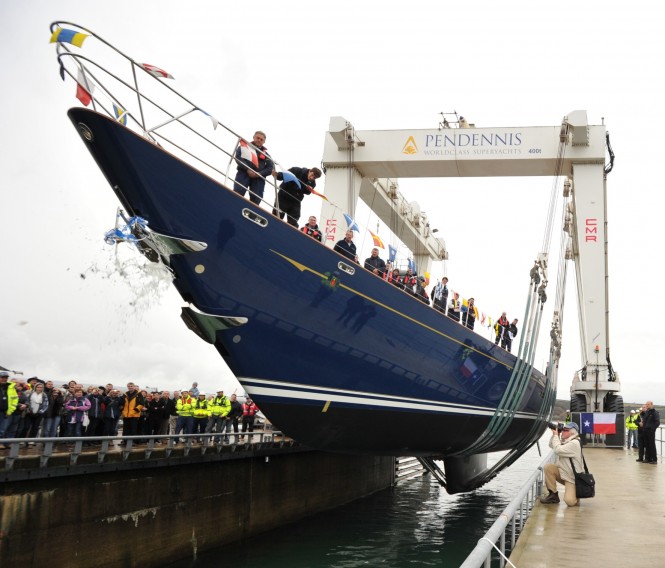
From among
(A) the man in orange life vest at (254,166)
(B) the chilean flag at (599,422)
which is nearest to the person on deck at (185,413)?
(A) the man in orange life vest at (254,166)

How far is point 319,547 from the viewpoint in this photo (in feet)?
35.8

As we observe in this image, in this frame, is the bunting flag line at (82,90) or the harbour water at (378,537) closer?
the bunting flag line at (82,90)

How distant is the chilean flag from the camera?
16000 mm

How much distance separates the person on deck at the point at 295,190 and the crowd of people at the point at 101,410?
13.9 ft

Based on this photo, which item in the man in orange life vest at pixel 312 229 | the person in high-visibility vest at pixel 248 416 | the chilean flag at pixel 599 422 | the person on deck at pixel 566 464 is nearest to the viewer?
the person on deck at pixel 566 464

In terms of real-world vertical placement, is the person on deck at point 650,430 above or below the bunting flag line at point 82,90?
below

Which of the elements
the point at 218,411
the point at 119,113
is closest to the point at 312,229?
the point at 119,113

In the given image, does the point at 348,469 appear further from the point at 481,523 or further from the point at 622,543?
the point at 622,543

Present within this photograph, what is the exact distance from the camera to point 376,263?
29.8ft

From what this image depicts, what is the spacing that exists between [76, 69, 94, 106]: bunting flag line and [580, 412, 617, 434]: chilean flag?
14213 millimetres

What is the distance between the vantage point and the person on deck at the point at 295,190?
25.4 feet

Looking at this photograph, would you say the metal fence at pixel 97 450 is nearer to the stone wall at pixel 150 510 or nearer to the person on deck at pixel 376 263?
the stone wall at pixel 150 510

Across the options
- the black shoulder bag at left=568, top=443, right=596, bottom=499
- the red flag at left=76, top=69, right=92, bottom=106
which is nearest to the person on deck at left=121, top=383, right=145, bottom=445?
the red flag at left=76, top=69, right=92, bottom=106

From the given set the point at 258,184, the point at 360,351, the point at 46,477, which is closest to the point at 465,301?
the point at 360,351
